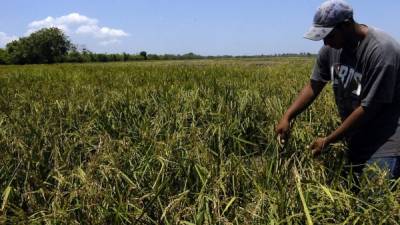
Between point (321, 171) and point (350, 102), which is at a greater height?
point (350, 102)

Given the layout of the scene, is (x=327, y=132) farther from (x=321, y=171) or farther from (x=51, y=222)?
(x=51, y=222)

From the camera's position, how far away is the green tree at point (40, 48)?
74.0m

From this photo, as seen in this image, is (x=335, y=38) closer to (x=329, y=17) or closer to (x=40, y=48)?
(x=329, y=17)

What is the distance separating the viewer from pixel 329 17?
2.53 meters

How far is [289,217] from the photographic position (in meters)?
2.14

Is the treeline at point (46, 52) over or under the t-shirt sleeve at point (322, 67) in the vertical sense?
under

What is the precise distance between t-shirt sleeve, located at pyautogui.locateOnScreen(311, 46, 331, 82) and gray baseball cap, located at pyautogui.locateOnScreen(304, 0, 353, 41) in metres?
0.45

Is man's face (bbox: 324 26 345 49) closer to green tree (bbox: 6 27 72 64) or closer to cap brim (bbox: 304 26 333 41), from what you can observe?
cap brim (bbox: 304 26 333 41)

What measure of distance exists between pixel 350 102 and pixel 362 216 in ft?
2.69

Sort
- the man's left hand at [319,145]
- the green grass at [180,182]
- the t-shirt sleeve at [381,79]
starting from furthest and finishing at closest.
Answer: the man's left hand at [319,145] → the t-shirt sleeve at [381,79] → the green grass at [180,182]

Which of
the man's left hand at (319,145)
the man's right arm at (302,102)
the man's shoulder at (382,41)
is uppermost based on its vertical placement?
the man's shoulder at (382,41)

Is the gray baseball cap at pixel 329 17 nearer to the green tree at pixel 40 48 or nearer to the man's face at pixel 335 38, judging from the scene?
the man's face at pixel 335 38

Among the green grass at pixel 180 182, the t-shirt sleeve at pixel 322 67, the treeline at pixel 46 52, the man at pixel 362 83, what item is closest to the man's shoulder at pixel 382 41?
the man at pixel 362 83

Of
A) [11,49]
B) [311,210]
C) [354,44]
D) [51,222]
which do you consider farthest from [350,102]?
[11,49]
